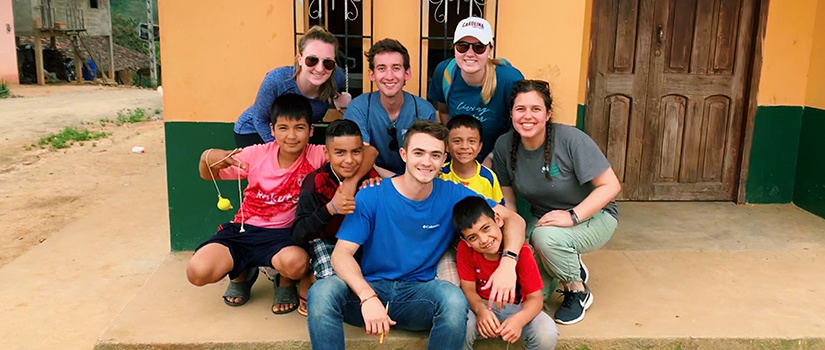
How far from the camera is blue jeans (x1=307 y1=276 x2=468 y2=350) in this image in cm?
259

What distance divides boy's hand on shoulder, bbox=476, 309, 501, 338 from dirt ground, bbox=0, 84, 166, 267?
3.39m

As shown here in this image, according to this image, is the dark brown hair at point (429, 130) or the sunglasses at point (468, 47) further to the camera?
the sunglasses at point (468, 47)

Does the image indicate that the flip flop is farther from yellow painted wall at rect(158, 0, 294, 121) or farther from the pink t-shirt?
yellow painted wall at rect(158, 0, 294, 121)

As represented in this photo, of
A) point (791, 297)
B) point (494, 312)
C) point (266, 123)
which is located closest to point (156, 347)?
point (266, 123)

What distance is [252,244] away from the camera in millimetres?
3137

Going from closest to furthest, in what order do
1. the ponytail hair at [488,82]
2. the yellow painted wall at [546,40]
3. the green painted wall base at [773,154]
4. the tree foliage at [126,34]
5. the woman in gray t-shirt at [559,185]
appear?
the woman in gray t-shirt at [559,185]
the ponytail hair at [488,82]
the yellow painted wall at [546,40]
the green painted wall base at [773,154]
the tree foliage at [126,34]

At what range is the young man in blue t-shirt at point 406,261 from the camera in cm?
261

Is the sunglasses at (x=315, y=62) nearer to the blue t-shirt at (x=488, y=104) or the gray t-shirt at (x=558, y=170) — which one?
the blue t-shirt at (x=488, y=104)

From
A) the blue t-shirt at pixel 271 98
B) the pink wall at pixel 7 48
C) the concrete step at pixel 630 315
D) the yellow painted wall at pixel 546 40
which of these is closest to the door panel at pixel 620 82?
the yellow painted wall at pixel 546 40

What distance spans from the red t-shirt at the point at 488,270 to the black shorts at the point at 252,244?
0.83m

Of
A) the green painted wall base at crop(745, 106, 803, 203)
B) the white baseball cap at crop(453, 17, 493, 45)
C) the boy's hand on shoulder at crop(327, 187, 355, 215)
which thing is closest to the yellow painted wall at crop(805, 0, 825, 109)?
the green painted wall base at crop(745, 106, 803, 203)

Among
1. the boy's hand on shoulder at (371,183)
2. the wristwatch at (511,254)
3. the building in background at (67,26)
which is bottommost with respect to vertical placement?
the wristwatch at (511,254)

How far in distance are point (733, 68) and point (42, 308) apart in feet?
16.8

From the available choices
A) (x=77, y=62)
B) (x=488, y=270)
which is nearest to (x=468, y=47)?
(x=488, y=270)
